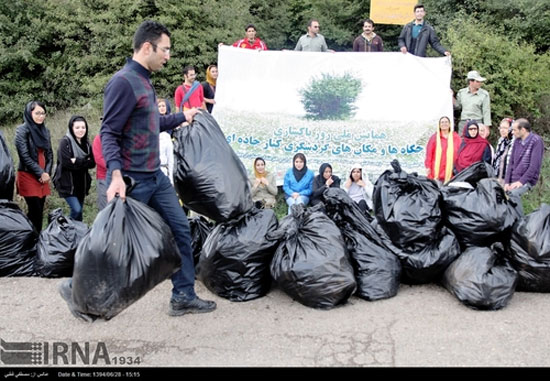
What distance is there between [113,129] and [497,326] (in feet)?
9.00

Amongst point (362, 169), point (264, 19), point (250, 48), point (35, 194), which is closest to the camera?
point (35, 194)

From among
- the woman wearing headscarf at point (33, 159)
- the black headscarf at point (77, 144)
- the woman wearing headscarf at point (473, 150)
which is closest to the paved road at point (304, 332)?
the woman wearing headscarf at point (33, 159)

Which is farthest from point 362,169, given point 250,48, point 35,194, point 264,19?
point 264,19

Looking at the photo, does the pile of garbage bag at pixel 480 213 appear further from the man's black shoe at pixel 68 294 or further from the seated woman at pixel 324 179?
the man's black shoe at pixel 68 294

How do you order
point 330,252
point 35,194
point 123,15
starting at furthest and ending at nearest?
point 123,15
point 35,194
point 330,252

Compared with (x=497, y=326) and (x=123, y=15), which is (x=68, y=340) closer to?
(x=497, y=326)

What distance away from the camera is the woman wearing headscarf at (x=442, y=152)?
20.9 ft

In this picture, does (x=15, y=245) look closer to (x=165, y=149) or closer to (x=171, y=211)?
(x=171, y=211)

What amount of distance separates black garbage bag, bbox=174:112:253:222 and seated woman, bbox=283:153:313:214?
2665 millimetres

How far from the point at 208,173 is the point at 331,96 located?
3954 millimetres

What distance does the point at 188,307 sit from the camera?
3.83 metres

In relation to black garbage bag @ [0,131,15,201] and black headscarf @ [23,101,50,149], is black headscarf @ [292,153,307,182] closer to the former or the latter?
black headscarf @ [23,101,50,149]

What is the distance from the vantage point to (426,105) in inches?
285

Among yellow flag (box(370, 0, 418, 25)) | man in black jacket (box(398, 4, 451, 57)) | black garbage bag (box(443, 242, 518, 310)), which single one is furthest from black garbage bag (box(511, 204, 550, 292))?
yellow flag (box(370, 0, 418, 25))
